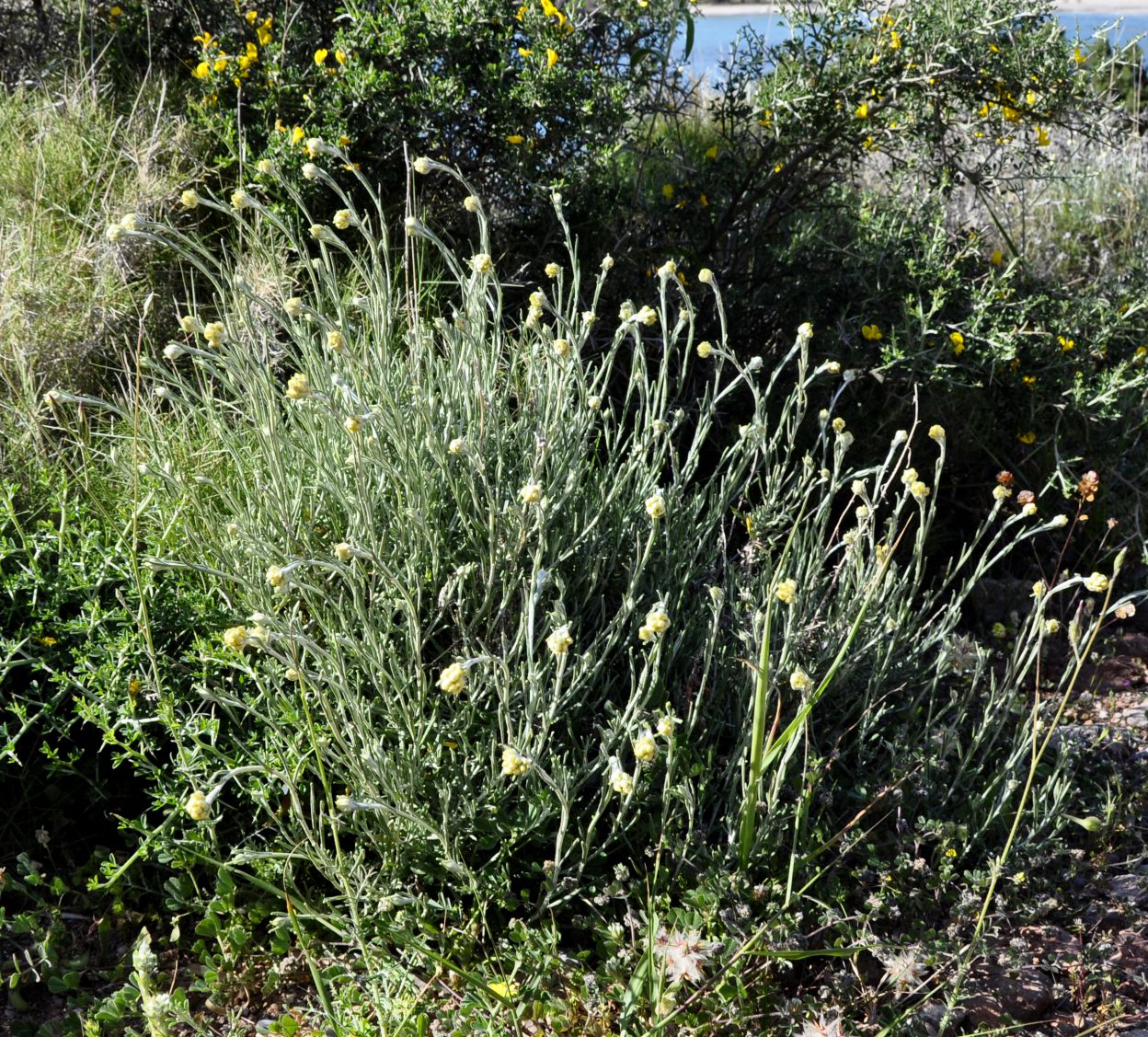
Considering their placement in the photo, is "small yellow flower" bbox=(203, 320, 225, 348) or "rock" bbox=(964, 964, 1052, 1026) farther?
"rock" bbox=(964, 964, 1052, 1026)

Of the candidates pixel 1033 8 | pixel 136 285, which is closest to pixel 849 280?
pixel 1033 8

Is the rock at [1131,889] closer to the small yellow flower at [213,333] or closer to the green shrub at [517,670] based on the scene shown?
the green shrub at [517,670]

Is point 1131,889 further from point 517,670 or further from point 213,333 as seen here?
point 213,333

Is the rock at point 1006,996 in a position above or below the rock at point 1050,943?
below

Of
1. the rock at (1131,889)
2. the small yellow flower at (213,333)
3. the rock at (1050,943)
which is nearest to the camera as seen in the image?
the small yellow flower at (213,333)

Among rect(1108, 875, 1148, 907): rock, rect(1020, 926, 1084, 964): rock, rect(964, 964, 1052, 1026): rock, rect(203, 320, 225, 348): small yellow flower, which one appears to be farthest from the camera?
rect(1108, 875, 1148, 907): rock

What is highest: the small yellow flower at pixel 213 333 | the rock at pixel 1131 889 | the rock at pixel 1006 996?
the small yellow flower at pixel 213 333

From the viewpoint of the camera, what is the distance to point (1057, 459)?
12.4ft

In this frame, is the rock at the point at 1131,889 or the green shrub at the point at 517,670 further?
the rock at the point at 1131,889

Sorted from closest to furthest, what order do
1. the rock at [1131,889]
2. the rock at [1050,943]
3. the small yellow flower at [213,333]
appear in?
the small yellow flower at [213,333] < the rock at [1050,943] < the rock at [1131,889]

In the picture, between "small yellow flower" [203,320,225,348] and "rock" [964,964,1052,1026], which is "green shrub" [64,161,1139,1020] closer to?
"small yellow flower" [203,320,225,348]

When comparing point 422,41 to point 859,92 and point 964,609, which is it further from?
point 964,609

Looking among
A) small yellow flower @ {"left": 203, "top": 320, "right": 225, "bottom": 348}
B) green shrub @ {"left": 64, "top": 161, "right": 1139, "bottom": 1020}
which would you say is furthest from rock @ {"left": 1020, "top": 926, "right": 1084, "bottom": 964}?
small yellow flower @ {"left": 203, "top": 320, "right": 225, "bottom": 348}

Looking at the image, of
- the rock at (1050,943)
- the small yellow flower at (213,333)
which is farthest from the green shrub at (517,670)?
the rock at (1050,943)
